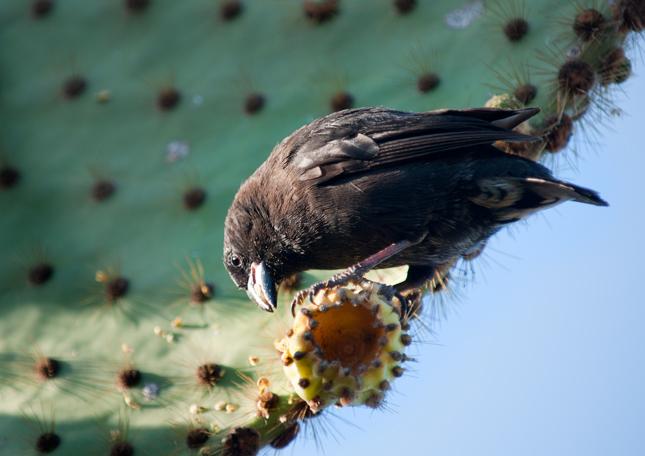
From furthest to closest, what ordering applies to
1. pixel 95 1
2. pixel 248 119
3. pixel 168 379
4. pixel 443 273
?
pixel 95 1 → pixel 248 119 → pixel 443 273 → pixel 168 379

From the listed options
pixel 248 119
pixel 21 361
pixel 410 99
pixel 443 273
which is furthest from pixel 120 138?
pixel 443 273

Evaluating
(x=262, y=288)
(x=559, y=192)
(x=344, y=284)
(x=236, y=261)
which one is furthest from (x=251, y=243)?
(x=559, y=192)

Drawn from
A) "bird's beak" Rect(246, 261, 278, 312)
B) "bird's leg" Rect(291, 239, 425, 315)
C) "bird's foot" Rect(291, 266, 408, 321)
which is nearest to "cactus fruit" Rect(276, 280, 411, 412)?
"bird's foot" Rect(291, 266, 408, 321)

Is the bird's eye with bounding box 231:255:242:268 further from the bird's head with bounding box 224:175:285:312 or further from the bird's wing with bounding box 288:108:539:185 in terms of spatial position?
the bird's wing with bounding box 288:108:539:185

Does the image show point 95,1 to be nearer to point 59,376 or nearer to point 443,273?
point 59,376

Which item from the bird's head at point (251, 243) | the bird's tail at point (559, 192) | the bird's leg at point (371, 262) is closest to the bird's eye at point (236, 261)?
the bird's head at point (251, 243)
